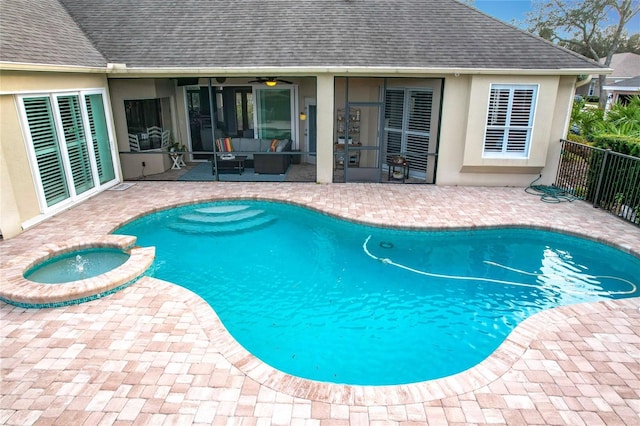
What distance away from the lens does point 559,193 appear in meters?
10.8

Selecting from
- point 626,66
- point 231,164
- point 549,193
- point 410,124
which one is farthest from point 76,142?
point 626,66

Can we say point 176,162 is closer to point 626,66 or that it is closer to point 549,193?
point 549,193

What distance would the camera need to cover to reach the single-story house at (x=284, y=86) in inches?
343

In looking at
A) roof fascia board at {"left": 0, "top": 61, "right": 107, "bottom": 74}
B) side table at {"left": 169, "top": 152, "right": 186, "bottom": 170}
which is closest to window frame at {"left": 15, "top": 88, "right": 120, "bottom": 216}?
roof fascia board at {"left": 0, "top": 61, "right": 107, "bottom": 74}

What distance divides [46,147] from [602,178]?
12.9m

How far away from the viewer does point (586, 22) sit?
34.7m

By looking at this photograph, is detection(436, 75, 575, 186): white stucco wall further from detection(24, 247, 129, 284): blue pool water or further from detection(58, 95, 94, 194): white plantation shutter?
detection(58, 95, 94, 194): white plantation shutter

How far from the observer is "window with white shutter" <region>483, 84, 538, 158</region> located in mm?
10539

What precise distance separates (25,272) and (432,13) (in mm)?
13019

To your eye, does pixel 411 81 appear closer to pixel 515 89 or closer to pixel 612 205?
pixel 515 89

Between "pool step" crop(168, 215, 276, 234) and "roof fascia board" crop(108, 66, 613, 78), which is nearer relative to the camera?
"pool step" crop(168, 215, 276, 234)

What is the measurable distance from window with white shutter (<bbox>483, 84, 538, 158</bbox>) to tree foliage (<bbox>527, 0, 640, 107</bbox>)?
1081 inches

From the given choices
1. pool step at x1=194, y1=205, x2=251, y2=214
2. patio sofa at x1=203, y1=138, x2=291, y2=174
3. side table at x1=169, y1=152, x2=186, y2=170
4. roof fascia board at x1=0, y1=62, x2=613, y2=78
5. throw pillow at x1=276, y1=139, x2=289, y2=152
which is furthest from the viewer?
side table at x1=169, y1=152, x2=186, y2=170

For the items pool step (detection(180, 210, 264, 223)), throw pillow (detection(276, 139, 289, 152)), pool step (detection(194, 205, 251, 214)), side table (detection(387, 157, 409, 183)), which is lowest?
pool step (detection(180, 210, 264, 223))
